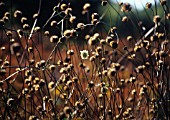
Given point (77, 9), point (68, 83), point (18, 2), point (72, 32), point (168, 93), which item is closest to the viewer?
point (72, 32)

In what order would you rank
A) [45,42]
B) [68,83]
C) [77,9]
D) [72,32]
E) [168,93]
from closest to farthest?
[72,32] → [68,83] → [168,93] → [45,42] → [77,9]

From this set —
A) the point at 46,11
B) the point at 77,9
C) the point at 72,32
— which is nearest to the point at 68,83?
the point at 72,32

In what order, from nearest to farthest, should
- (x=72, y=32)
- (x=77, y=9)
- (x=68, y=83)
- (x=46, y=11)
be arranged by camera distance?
(x=72, y=32)
(x=68, y=83)
(x=46, y=11)
(x=77, y=9)

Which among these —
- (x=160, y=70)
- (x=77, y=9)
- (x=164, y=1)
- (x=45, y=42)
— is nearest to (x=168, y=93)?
(x=160, y=70)

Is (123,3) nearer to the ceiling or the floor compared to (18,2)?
nearer to the floor

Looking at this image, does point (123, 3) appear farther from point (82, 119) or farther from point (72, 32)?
point (82, 119)

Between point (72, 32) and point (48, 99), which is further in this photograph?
point (48, 99)

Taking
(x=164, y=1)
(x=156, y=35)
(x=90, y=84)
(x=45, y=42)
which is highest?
(x=45, y=42)

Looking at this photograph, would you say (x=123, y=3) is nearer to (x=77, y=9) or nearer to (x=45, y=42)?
(x=45, y=42)

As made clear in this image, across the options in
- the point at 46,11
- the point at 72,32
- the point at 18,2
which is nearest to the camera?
the point at 72,32
